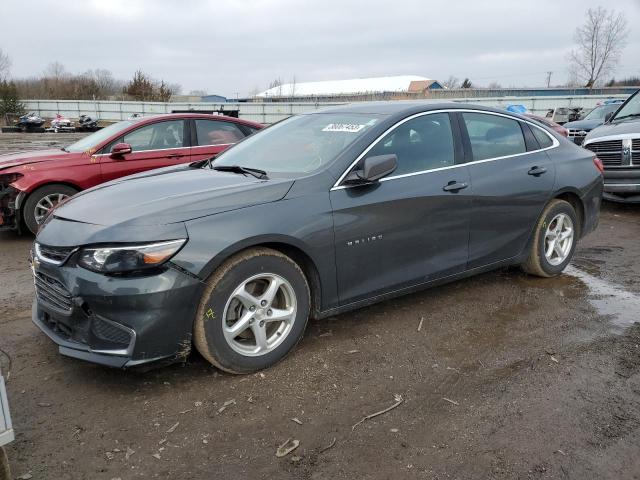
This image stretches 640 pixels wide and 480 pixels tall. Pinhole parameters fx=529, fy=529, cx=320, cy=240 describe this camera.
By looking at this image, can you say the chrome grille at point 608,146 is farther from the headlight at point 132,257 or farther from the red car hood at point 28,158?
the red car hood at point 28,158

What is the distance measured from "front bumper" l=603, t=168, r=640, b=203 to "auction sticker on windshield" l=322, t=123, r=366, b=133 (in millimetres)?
6007

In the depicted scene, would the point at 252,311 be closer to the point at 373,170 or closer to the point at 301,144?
the point at 373,170

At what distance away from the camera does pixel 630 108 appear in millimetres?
9383

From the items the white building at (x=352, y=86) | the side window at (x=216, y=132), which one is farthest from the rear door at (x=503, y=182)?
the white building at (x=352, y=86)

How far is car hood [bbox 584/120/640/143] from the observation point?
811 cm

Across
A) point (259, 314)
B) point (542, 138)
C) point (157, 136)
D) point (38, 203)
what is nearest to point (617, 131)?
point (542, 138)

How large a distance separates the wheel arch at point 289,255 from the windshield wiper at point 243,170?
54 cm

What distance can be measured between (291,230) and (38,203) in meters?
4.54

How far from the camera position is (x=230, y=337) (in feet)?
10.1

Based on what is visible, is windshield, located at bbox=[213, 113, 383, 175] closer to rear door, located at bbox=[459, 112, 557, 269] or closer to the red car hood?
rear door, located at bbox=[459, 112, 557, 269]

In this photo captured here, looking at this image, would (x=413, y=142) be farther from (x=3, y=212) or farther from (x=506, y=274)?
(x=3, y=212)

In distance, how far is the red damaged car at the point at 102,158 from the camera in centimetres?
634

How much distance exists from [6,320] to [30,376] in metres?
1.09

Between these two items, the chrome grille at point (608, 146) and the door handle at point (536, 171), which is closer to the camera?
the door handle at point (536, 171)
